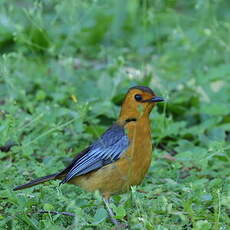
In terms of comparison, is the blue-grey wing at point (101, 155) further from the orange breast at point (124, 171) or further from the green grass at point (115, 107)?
the green grass at point (115, 107)

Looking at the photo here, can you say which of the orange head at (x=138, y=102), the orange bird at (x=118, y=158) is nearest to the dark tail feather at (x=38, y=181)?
the orange bird at (x=118, y=158)

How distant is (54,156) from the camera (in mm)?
7430

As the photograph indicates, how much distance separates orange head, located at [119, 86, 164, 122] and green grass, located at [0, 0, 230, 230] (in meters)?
0.37

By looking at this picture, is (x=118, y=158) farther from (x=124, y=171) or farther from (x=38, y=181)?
(x=38, y=181)

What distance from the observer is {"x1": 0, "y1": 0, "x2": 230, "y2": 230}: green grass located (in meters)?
5.67

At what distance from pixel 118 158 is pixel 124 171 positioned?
14cm

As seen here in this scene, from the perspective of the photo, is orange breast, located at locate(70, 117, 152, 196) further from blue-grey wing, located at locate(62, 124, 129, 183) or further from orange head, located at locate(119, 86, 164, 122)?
orange head, located at locate(119, 86, 164, 122)

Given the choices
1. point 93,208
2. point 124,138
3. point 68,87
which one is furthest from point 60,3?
point 93,208

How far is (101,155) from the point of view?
6.59 metres

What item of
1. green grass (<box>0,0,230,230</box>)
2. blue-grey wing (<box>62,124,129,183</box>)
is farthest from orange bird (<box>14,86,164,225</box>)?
green grass (<box>0,0,230,230</box>)

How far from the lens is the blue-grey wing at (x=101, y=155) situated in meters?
6.50

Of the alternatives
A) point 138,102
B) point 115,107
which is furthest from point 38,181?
point 115,107

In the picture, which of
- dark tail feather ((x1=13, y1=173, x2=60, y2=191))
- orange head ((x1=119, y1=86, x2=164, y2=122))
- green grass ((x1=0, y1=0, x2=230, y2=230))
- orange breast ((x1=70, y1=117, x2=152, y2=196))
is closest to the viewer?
green grass ((x1=0, y1=0, x2=230, y2=230))

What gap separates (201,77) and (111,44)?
2166 mm
